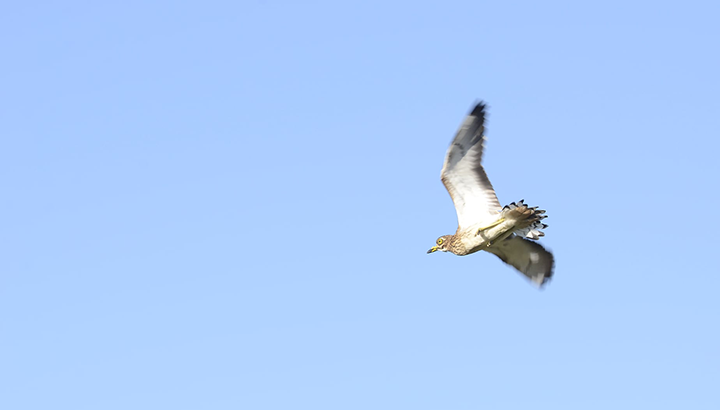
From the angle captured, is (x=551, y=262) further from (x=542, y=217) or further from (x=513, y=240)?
(x=542, y=217)

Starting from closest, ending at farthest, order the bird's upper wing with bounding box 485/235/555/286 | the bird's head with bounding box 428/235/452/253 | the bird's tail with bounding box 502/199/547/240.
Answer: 1. the bird's tail with bounding box 502/199/547/240
2. the bird's head with bounding box 428/235/452/253
3. the bird's upper wing with bounding box 485/235/555/286

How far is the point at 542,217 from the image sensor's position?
2005 cm

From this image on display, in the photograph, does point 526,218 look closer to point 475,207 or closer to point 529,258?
point 475,207

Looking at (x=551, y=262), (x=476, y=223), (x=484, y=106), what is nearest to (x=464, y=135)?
(x=484, y=106)

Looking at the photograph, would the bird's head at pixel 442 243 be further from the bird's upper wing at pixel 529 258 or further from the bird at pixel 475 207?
the bird's upper wing at pixel 529 258

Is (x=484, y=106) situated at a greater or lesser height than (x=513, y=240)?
greater

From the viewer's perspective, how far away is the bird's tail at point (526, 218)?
773 inches

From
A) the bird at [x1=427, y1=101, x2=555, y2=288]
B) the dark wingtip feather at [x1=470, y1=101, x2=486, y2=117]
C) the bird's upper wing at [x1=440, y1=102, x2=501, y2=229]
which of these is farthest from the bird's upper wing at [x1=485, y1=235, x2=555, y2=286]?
the dark wingtip feather at [x1=470, y1=101, x2=486, y2=117]

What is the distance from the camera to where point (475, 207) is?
68.0 feet

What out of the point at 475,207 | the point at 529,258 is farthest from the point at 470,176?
the point at 529,258

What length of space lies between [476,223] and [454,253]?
940mm

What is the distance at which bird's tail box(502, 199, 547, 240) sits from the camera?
19641mm

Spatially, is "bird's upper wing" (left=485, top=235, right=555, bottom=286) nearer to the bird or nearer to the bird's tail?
the bird

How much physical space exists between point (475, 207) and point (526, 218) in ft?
4.34
